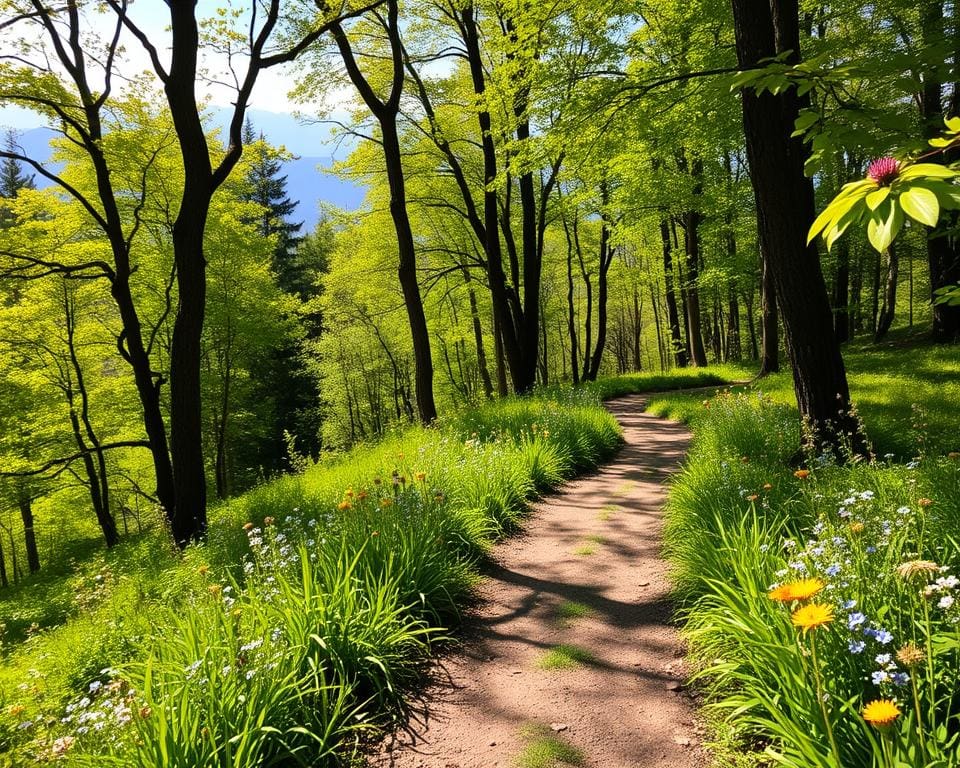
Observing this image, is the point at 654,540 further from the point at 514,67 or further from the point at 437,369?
the point at 437,369

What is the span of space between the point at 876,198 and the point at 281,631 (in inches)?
121

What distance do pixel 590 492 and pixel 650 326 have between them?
46.8 m

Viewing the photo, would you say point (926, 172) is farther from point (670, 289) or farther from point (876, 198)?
point (670, 289)

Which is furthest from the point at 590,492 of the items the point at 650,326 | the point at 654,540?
the point at 650,326

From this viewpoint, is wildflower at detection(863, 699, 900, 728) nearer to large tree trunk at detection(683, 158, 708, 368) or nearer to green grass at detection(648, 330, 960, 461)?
green grass at detection(648, 330, 960, 461)

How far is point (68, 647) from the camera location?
4.02 metres

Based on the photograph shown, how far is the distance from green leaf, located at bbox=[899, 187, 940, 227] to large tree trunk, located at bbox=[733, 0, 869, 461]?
4.17 meters

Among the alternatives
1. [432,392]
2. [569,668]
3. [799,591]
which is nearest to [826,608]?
[799,591]

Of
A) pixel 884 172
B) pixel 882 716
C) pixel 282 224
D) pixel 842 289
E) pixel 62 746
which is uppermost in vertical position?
pixel 282 224

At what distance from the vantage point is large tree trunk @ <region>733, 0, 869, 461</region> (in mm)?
4660

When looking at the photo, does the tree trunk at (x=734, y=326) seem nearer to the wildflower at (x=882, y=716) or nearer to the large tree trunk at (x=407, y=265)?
the large tree trunk at (x=407, y=265)

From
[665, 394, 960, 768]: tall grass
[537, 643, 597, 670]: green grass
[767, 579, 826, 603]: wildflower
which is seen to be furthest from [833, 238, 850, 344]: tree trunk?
[767, 579, 826, 603]: wildflower

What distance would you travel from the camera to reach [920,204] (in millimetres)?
1004

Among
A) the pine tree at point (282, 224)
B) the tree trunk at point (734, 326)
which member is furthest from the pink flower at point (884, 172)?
the pine tree at point (282, 224)
